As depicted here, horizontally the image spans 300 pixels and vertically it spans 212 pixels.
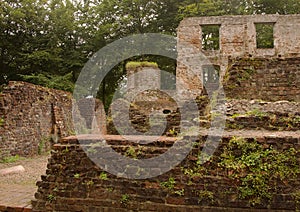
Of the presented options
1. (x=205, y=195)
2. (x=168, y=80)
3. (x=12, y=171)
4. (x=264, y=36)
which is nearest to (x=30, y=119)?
(x=12, y=171)

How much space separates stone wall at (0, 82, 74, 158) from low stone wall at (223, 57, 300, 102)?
304 inches

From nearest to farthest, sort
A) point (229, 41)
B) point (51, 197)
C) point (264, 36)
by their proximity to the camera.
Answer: point (51, 197) < point (229, 41) < point (264, 36)

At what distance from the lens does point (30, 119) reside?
11648 millimetres

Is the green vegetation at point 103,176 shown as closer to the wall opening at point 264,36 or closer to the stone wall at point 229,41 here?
the stone wall at point 229,41

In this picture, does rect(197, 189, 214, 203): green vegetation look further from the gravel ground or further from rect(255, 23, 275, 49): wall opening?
rect(255, 23, 275, 49): wall opening

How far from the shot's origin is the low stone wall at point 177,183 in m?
3.88

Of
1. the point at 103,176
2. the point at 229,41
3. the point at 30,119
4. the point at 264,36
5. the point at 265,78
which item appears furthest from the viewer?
the point at 264,36

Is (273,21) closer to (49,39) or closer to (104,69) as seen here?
(104,69)

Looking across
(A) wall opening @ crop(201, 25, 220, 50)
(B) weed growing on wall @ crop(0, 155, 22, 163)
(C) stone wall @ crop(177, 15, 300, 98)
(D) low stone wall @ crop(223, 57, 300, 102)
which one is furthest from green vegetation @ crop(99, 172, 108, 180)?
(A) wall opening @ crop(201, 25, 220, 50)

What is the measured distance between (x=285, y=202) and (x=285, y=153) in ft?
2.06

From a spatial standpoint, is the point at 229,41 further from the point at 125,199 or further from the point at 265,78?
the point at 125,199

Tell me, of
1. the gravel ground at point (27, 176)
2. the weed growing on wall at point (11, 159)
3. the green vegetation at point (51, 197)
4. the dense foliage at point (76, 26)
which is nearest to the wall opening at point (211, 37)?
the dense foliage at point (76, 26)

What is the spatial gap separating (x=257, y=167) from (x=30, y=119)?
986cm

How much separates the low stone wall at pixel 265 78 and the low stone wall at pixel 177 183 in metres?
2.57
